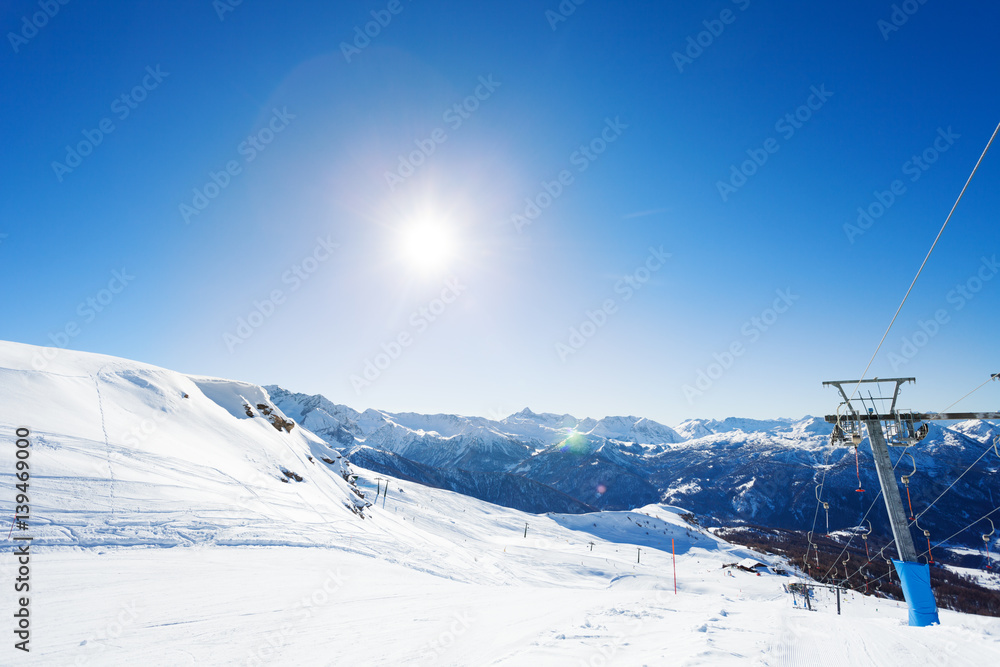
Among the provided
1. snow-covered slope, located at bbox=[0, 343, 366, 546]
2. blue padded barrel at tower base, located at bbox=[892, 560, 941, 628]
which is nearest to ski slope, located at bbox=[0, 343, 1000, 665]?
snow-covered slope, located at bbox=[0, 343, 366, 546]

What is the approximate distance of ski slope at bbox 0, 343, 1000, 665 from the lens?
27.4 feet

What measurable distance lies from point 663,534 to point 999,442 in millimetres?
113978

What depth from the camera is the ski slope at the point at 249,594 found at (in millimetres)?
8352

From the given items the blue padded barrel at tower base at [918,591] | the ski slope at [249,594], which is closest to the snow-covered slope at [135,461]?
the ski slope at [249,594]

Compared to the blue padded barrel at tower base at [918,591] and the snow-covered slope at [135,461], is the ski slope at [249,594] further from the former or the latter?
the blue padded barrel at tower base at [918,591]

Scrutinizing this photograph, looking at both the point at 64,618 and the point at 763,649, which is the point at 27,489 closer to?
the point at 64,618

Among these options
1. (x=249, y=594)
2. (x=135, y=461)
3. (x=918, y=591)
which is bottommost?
(x=249, y=594)

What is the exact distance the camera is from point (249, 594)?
39.6 feet

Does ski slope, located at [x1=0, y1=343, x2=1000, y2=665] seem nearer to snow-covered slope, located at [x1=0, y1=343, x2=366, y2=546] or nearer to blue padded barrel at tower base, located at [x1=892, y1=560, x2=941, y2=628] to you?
A: snow-covered slope, located at [x1=0, y1=343, x2=366, y2=546]

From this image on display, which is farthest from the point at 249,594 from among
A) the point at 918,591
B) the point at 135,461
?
the point at 918,591

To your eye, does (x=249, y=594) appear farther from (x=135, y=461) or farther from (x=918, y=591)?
(x=918, y=591)

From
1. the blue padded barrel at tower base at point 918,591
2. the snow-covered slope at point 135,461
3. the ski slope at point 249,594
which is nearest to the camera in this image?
the ski slope at point 249,594

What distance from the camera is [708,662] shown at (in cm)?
720

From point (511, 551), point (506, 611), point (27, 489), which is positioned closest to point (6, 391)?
point (27, 489)
